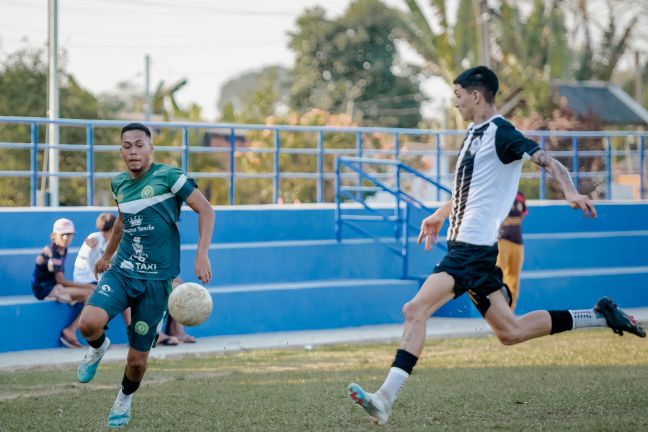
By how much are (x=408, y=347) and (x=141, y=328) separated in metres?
1.76

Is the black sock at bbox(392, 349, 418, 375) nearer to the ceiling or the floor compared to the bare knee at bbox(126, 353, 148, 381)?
nearer to the ceiling

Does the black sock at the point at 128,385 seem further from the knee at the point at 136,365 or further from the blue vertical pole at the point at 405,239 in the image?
the blue vertical pole at the point at 405,239

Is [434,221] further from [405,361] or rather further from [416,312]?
[405,361]

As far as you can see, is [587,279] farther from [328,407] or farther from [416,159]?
[416,159]

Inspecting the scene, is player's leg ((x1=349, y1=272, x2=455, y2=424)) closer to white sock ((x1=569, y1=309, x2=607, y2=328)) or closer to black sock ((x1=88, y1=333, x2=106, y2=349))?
white sock ((x1=569, y1=309, x2=607, y2=328))

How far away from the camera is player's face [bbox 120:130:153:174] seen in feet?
23.1

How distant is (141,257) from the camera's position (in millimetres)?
6949

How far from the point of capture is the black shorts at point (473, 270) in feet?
21.4

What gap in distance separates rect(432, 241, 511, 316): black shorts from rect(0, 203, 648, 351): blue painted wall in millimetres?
6961

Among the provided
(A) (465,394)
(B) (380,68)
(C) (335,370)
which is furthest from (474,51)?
(A) (465,394)

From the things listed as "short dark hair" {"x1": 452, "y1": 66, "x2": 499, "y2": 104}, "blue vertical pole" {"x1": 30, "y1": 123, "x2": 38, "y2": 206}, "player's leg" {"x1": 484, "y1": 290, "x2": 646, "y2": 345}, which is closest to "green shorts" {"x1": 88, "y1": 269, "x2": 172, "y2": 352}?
"player's leg" {"x1": 484, "y1": 290, "x2": 646, "y2": 345}

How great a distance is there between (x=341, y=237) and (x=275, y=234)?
3.36 ft

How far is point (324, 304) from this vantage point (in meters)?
14.6

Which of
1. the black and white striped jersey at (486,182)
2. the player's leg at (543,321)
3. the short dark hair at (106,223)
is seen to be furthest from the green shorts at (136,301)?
the short dark hair at (106,223)
